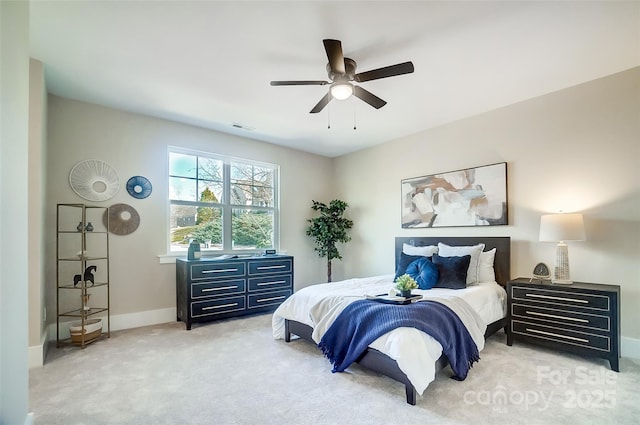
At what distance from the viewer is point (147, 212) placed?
13.9 ft

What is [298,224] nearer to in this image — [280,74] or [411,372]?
[280,74]

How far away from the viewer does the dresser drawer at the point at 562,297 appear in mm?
2861

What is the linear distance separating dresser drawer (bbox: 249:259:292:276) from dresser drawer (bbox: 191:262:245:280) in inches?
6.2

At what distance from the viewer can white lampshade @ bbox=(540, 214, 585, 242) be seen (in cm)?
308

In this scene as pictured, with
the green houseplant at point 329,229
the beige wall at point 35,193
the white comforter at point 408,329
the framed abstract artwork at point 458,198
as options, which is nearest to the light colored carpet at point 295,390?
the white comforter at point 408,329

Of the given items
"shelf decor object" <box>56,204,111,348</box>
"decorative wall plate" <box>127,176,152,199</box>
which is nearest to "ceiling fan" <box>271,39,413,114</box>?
"decorative wall plate" <box>127,176,152,199</box>

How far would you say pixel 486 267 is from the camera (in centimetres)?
389

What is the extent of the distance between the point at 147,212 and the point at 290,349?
8.57 feet

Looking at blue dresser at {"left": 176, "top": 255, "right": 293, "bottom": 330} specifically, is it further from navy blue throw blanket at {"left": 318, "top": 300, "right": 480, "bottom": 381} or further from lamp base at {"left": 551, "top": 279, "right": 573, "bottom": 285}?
lamp base at {"left": 551, "top": 279, "right": 573, "bottom": 285}

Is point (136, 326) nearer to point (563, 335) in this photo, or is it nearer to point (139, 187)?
point (139, 187)

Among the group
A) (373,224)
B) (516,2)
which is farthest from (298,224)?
(516,2)

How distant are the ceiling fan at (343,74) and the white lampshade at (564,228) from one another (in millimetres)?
2096

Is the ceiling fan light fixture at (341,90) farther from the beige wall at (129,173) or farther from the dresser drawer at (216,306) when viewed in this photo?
the dresser drawer at (216,306)

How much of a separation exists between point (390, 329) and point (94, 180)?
3793 millimetres
